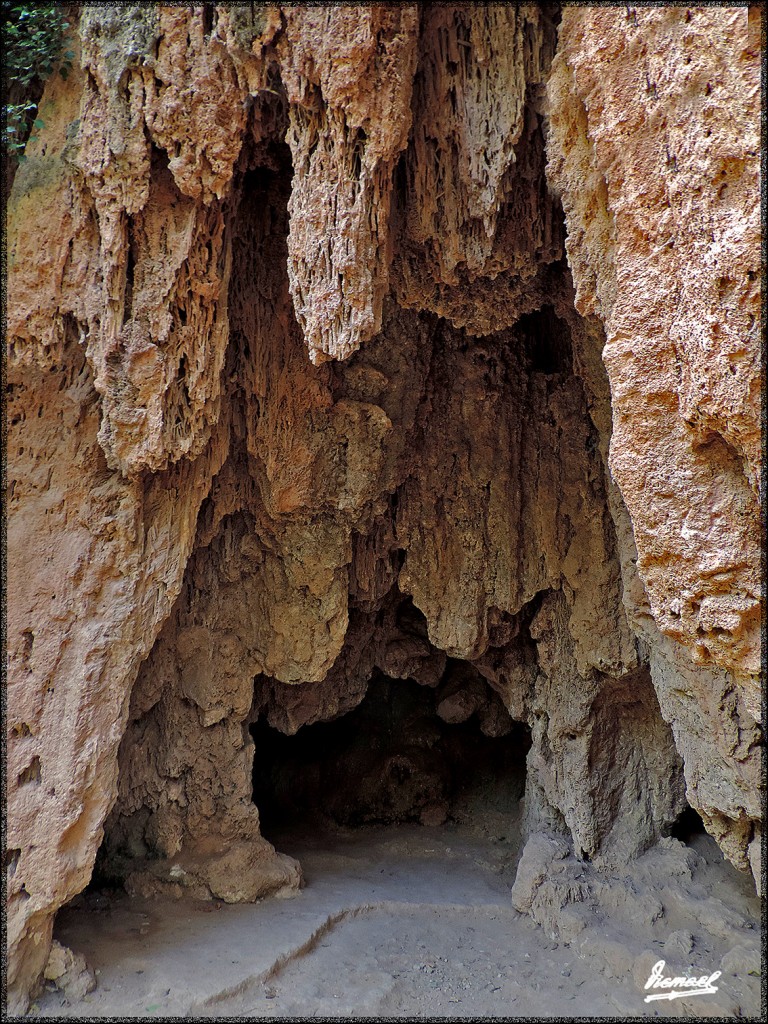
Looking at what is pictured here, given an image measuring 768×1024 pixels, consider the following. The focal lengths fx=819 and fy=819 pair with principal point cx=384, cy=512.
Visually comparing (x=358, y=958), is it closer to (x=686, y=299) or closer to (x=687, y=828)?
(x=687, y=828)

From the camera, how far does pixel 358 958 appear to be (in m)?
6.15

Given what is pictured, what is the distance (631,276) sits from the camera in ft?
12.3

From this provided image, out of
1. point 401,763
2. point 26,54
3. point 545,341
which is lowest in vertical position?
point 401,763

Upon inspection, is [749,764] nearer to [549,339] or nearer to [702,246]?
[702,246]

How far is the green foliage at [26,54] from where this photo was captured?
510cm

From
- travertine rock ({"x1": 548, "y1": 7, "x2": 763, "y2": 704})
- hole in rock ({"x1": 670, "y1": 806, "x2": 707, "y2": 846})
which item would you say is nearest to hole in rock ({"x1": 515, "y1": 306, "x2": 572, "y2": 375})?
travertine rock ({"x1": 548, "y1": 7, "x2": 763, "y2": 704})

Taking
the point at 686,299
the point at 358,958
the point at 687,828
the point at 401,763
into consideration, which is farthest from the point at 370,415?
the point at 401,763

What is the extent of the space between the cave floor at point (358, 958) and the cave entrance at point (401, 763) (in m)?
1.73

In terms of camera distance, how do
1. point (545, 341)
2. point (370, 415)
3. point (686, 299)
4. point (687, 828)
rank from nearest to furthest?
point (686, 299) → point (370, 415) → point (687, 828) → point (545, 341)

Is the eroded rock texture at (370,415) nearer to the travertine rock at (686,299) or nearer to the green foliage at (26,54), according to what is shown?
the travertine rock at (686,299)

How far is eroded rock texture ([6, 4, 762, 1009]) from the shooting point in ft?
12.0

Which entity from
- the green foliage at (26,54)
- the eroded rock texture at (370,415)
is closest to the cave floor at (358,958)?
the eroded rock texture at (370,415)

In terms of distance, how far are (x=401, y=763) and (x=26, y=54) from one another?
310 inches

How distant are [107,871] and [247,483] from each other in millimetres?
3517
